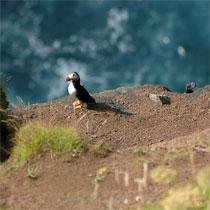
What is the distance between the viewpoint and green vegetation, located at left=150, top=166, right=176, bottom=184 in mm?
9375

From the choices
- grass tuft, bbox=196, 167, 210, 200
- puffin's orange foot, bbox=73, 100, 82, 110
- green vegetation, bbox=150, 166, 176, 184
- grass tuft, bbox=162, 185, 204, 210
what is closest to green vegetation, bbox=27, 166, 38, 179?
green vegetation, bbox=150, 166, 176, 184

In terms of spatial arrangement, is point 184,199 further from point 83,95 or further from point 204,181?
point 83,95

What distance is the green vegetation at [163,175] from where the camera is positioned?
369 inches

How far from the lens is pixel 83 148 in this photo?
33.9ft

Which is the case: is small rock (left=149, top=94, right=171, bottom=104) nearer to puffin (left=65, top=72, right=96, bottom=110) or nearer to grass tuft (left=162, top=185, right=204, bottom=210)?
puffin (left=65, top=72, right=96, bottom=110)

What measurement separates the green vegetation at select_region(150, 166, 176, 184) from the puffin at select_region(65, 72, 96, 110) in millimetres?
6021

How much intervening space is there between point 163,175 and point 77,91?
6255 millimetres

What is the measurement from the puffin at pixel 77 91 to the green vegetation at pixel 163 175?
6021 mm

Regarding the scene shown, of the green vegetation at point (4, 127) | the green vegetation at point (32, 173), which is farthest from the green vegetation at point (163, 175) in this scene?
the green vegetation at point (4, 127)

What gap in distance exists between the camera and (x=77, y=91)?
15.5 meters

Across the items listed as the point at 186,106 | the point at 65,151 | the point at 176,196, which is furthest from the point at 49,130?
the point at 186,106

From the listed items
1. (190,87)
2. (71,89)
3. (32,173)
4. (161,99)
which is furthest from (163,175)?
(190,87)

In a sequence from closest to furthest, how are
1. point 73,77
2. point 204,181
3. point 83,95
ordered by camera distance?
point 204,181 < point 73,77 < point 83,95

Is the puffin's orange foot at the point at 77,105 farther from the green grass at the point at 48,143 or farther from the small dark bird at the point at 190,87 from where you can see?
the green grass at the point at 48,143
